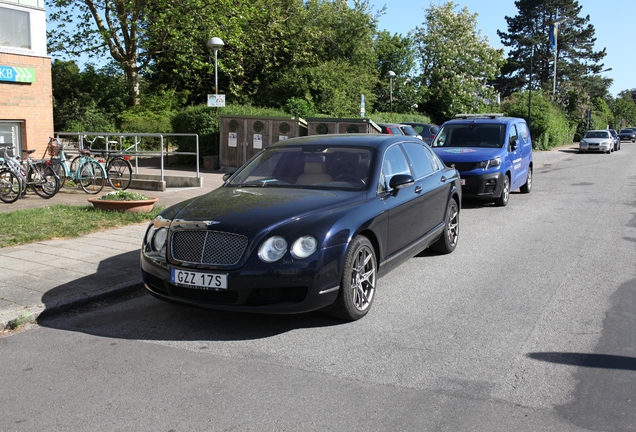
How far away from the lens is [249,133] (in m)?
20.6

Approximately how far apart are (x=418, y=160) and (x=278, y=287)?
10.2 ft

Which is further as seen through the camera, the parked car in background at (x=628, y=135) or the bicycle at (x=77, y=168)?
the parked car in background at (x=628, y=135)

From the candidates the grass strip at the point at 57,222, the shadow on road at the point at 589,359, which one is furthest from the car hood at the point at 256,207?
the grass strip at the point at 57,222

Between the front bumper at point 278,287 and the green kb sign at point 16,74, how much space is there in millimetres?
12382

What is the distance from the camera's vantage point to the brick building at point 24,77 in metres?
15.1

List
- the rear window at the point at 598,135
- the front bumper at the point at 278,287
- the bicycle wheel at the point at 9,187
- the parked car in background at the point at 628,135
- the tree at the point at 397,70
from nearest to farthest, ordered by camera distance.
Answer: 1. the front bumper at the point at 278,287
2. the bicycle wheel at the point at 9,187
3. the rear window at the point at 598,135
4. the tree at the point at 397,70
5. the parked car in background at the point at 628,135

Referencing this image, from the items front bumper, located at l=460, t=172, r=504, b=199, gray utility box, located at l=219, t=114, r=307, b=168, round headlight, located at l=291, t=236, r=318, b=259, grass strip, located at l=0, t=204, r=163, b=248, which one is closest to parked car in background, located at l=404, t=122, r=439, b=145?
gray utility box, located at l=219, t=114, r=307, b=168

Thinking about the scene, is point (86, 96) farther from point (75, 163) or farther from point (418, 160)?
point (418, 160)

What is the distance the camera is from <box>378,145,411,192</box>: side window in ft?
20.0

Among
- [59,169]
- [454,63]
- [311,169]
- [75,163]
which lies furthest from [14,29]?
[454,63]

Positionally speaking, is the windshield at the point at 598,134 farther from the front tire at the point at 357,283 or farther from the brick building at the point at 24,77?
the front tire at the point at 357,283

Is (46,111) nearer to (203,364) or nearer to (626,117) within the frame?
(203,364)

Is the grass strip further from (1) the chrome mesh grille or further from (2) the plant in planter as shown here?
(1) the chrome mesh grille

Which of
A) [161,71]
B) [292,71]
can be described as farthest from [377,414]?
[161,71]
